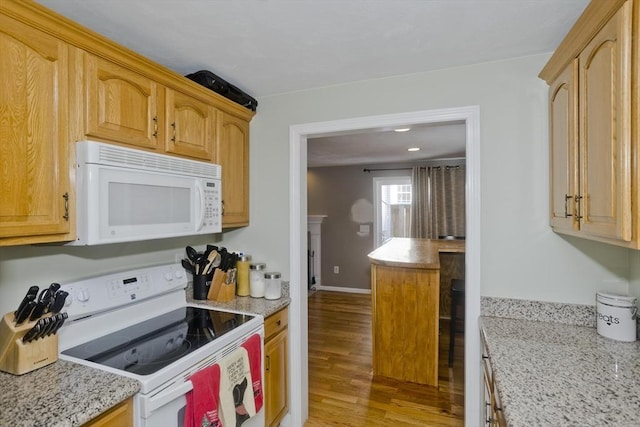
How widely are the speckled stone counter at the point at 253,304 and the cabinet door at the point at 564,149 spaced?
158cm

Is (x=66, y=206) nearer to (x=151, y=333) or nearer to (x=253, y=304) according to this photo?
(x=151, y=333)

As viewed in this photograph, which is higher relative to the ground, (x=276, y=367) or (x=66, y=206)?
(x=66, y=206)

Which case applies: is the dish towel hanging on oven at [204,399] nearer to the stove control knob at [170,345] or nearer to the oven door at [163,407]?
the oven door at [163,407]

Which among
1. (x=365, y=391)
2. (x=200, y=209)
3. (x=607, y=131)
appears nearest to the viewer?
(x=607, y=131)

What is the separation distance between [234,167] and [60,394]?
1.46 m

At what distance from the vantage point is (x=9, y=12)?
3.50 feet

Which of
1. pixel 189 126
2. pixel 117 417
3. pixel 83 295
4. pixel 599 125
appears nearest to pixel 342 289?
pixel 189 126

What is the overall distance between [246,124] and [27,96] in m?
1.28

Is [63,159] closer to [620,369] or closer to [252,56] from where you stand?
[252,56]

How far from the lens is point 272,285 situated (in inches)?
84.4

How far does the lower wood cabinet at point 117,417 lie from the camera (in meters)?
1.03

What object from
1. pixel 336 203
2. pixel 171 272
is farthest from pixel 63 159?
pixel 336 203

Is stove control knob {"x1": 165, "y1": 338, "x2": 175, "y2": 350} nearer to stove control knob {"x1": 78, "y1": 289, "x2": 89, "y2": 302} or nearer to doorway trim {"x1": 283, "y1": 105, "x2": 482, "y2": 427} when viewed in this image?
stove control knob {"x1": 78, "y1": 289, "x2": 89, "y2": 302}

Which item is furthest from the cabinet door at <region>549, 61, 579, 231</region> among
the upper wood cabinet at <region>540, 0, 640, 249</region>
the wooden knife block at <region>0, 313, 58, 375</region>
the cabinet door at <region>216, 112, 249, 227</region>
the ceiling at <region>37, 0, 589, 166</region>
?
the wooden knife block at <region>0, 313, 58, 375</region>
